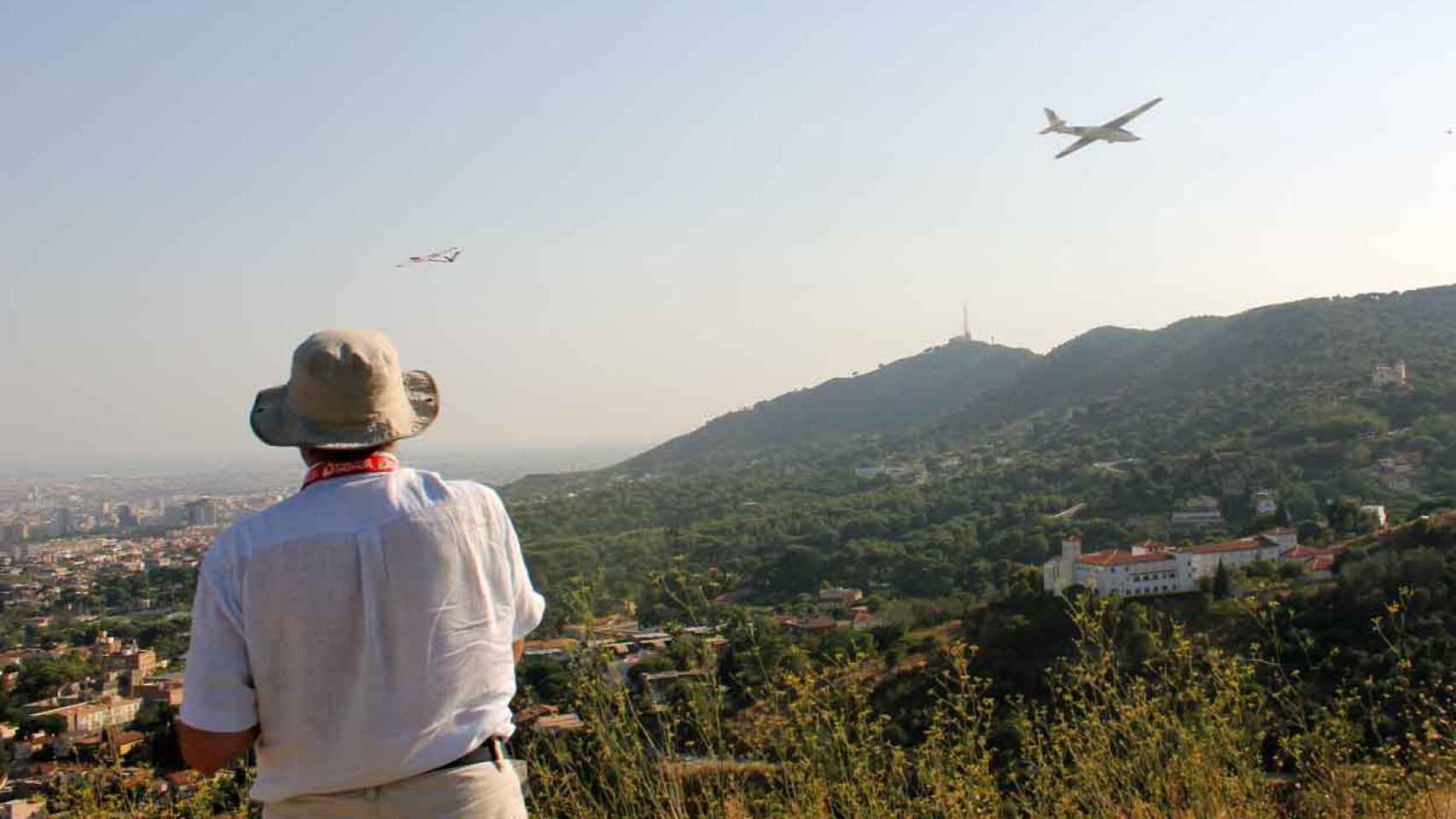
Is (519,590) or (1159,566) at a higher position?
(519,590)

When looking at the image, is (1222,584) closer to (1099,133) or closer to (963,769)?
(1099,133)

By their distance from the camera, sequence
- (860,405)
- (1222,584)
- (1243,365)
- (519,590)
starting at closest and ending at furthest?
(519,590) → (1222,584) → (1243,365) → (860,405)

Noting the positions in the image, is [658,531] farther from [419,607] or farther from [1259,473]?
[419,607]

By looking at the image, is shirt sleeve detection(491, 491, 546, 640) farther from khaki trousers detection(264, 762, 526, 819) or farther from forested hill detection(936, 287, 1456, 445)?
forested hill detection(936, 287, 1456, 445)

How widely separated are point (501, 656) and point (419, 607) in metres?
0.19

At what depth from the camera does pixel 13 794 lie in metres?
3.94

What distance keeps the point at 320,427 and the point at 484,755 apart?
1.82ft

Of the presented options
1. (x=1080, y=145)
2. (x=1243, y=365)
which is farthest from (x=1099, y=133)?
(x=1243, y=365)

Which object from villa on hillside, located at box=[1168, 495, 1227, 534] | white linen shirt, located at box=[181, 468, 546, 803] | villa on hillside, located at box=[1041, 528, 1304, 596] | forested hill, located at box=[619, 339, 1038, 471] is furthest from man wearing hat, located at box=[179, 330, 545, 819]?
forested hill, located at box=[619, 339, 1038, 471]

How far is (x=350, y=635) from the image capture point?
5.41 ft

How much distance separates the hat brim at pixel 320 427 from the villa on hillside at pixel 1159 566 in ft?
60.3

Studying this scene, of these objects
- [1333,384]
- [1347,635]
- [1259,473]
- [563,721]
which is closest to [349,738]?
[563,721]

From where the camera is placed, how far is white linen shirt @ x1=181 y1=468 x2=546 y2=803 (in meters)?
1.62

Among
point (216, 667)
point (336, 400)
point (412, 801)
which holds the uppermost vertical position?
point (336, 400)
